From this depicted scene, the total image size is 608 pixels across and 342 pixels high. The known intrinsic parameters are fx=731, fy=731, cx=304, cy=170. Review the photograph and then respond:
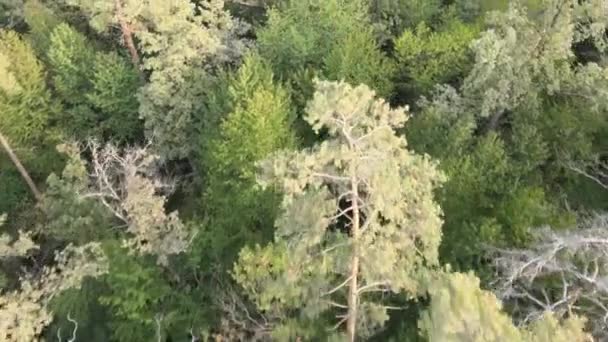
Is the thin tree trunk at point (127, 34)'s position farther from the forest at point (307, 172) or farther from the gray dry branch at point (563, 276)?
the gray dry branch at point (563, 276)

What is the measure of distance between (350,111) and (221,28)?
13.5m

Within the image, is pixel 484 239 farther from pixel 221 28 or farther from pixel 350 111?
pixel 221 28

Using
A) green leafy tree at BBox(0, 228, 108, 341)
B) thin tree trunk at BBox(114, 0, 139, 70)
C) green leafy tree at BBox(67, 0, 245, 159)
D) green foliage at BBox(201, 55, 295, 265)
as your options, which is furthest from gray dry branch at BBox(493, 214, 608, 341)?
thin tree trunk at BBox(114, 0, 139, 70)

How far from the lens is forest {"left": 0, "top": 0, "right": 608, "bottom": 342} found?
10961 mm

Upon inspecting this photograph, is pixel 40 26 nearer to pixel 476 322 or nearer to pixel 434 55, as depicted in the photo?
pixel 434 55

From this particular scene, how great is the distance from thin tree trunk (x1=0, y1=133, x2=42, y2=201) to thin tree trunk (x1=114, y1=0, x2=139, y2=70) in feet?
14.4

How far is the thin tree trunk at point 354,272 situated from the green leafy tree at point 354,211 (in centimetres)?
2

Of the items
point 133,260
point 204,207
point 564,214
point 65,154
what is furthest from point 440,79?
point 65,154

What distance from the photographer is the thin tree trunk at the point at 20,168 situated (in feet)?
69.4

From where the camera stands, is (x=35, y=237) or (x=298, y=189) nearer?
(x=298, y=189)

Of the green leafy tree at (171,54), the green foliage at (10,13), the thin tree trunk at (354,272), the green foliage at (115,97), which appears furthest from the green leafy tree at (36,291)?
the green foliage at (10,13)

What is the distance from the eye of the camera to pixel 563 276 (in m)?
12.4

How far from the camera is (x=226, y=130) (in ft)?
58.4

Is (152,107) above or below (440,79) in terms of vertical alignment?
below
